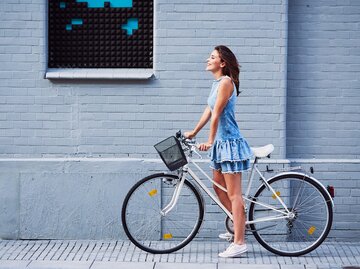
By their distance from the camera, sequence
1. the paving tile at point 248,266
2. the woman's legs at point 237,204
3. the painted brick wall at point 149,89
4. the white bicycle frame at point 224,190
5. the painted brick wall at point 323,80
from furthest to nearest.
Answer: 1. the painted brick wall at point 323,80
2. the painted brick wall at point 149,89
3. the white bicycle frame at point 224,190
4. the woman's legs at point 237,204
5. the paving tile at point 248,266

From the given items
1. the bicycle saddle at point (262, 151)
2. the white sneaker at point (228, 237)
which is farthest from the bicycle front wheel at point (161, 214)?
the bicycle saddle at point (262, 151)

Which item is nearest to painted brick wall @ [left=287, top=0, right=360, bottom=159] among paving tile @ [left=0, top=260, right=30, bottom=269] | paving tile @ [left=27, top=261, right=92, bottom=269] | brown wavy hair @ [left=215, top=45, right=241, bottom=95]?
brown wavy hair @ [left=215, top=45, right=241, bottom=95]

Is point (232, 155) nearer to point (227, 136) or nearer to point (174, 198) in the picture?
point (227, 136)

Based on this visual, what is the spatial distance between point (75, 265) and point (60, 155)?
4.63 feet

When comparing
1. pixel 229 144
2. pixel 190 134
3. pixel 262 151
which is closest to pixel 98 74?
pixel 190 134

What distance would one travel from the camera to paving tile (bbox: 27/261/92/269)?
26.0ft

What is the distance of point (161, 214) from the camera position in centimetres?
843

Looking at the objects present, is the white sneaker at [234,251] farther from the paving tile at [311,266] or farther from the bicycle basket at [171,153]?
the bicycle basket at [171,153]

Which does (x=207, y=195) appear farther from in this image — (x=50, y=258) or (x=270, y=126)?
(x=50, y=258)

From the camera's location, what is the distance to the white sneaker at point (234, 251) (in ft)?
26.9

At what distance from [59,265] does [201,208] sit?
1.35 meters

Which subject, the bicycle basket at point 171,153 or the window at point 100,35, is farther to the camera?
the window at point 100,35

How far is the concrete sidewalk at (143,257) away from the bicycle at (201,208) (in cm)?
13

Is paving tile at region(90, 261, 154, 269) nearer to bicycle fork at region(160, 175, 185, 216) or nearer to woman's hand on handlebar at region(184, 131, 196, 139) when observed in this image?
bicycle fork at region(160, 175, 185, 216)
